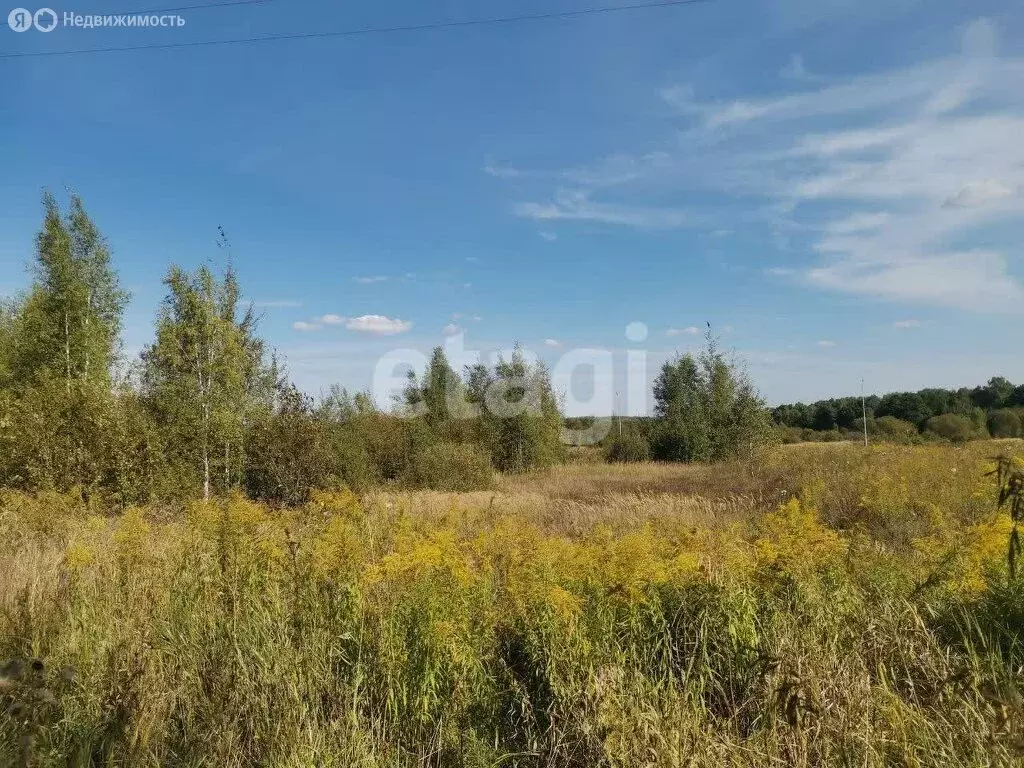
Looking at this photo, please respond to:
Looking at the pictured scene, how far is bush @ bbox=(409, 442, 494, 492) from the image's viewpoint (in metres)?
21.0

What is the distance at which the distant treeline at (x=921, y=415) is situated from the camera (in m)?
37.1

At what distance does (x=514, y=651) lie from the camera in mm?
3586

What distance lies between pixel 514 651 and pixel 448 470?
17.9 metres

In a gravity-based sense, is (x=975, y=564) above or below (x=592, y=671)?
above

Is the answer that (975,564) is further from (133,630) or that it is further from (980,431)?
(980,431)

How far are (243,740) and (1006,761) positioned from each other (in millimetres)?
3290

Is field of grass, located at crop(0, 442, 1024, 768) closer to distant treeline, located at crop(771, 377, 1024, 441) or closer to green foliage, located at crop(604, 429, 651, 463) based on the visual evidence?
green foliage, located at crop(604, 429, 651, 463)

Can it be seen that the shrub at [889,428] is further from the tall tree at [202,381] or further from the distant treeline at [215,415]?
the tall tree at [202,381]

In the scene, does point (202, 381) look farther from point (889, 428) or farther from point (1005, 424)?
point (1005, 424)

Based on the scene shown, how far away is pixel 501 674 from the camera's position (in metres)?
3.37

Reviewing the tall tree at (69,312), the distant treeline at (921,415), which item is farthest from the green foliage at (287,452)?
the distant treeline at (921,415)

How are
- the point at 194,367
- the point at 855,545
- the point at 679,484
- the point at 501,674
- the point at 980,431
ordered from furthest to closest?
the point at 980,431 → the point at 679,484 → the point at 194,367 → the point at 855,545 → the point at 501,674

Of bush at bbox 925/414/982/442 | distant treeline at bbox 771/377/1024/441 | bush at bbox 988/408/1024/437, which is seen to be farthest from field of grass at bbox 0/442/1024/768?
bush at bbox 988/408/1024/437

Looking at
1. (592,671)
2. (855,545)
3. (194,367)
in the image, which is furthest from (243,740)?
(194,367)
